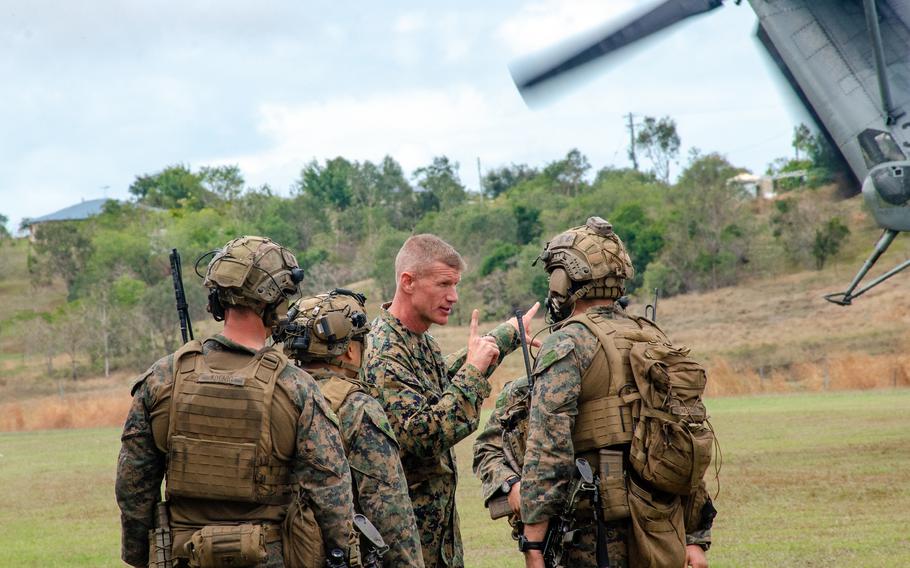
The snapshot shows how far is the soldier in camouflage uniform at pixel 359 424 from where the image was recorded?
4727mm

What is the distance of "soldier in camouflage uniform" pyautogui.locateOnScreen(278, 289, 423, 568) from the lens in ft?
15.5

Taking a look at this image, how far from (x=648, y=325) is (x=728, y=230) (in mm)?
61566

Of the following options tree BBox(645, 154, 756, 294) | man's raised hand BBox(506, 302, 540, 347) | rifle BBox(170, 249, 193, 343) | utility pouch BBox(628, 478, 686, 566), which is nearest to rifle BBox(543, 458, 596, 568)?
utility pouch BBox(628, 478, 686, 566)

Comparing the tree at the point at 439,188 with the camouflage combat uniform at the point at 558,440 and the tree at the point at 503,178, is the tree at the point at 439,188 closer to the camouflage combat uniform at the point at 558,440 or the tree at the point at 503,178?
the tree at the point at 503,178

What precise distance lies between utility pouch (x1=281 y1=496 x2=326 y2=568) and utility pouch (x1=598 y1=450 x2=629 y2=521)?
47.7 inches

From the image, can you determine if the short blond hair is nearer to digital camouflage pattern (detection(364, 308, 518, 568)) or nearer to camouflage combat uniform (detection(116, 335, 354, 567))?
digital camouflage pattern (detection(364, 308, 518, 568))

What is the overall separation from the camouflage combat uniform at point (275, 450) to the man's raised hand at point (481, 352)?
116 centimetres

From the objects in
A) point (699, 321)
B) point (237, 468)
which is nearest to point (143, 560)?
point (237, 468)

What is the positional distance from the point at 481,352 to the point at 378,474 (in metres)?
0.92

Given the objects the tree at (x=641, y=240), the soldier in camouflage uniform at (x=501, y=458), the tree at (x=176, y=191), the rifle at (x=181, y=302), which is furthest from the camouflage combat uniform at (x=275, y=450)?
the tree at (x=176, y=191)

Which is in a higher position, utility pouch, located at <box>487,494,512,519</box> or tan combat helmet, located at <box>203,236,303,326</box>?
tan combat helmet, located at <box>203,236,303,326</box>

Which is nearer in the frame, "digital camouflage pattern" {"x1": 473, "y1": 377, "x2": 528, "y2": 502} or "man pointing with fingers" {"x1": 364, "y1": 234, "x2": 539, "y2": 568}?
"man pointing with fingers" {"x1": 364, "y1": 234, "x2": 539, "y2": 568}

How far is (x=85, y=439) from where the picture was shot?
29.3 m

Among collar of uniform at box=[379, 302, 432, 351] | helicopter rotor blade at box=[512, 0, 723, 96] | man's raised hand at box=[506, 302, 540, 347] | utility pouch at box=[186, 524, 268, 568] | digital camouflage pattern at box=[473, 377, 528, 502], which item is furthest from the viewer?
helicopter rotor blade at box=[512, 0, 723, 96]
